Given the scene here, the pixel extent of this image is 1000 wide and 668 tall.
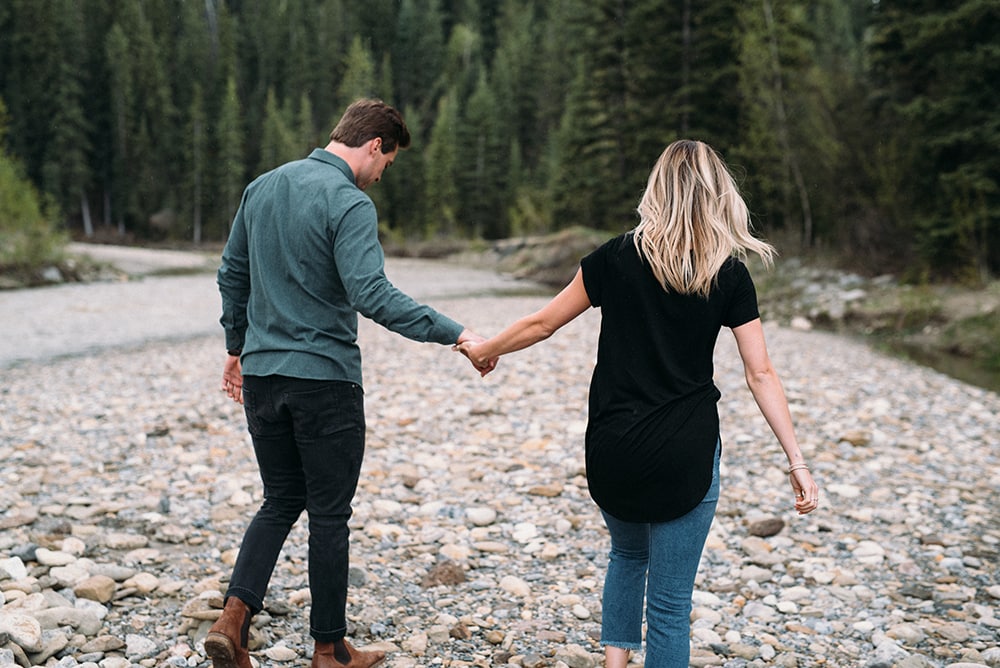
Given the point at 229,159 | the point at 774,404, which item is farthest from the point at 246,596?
the point at 229,159

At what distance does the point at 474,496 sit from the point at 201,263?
3098cm

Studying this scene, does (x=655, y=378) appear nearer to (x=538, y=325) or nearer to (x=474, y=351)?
(x=538, y=325)

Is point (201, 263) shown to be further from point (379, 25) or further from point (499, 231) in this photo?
point (379, 25)

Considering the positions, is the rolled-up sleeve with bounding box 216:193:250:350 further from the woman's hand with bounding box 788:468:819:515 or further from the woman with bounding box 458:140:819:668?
the woman's hand with bounding box 788:468:819:515

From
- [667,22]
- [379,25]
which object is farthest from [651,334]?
[379,25]

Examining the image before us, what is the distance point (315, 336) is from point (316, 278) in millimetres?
211

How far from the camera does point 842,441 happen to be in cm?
775

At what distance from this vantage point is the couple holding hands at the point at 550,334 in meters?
2.67

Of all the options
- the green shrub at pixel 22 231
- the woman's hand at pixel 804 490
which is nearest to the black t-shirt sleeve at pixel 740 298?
the woman's hand at pixel 804 490

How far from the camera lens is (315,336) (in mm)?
3172

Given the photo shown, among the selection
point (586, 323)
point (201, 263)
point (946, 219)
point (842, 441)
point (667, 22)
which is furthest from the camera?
point (201, 263)

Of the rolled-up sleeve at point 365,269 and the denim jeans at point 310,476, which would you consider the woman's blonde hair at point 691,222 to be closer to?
the rolled-up sleeve at point 365,269

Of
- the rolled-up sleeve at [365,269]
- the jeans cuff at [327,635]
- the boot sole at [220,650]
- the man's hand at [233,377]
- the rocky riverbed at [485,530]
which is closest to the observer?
the rolled-up sleeve at [365,269]

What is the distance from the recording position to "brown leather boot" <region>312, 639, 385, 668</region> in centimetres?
340
